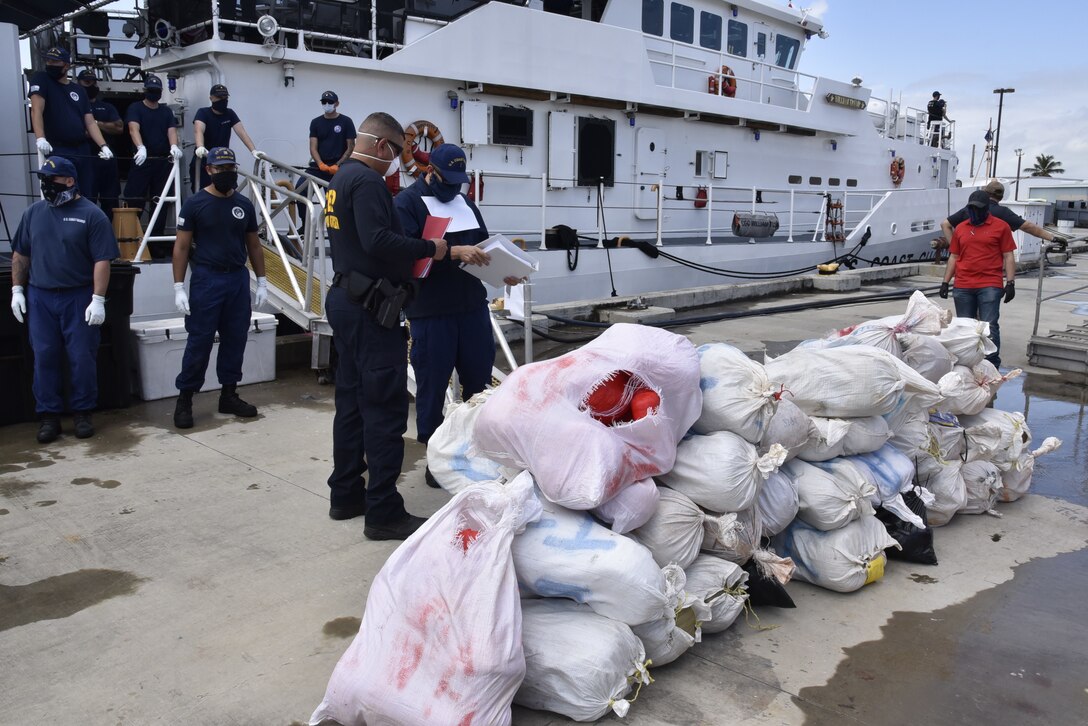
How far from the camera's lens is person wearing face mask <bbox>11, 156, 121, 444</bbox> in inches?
193

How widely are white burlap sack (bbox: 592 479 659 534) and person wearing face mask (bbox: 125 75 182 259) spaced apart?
21.0 feet

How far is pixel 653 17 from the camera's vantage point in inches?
501

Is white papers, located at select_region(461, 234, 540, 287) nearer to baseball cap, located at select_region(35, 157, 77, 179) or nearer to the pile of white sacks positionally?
the pile of white sacks

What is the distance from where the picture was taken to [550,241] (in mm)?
10805

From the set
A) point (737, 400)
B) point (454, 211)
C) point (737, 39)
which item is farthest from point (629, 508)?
point (737, 39)

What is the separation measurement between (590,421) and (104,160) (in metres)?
6.58

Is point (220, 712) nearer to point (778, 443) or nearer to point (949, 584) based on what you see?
point (778, 443)

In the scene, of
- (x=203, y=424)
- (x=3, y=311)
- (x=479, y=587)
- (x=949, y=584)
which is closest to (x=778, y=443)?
(x=949, y=584)

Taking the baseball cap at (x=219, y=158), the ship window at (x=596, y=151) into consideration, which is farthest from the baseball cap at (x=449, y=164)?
the ship window at (x=596, y=151)

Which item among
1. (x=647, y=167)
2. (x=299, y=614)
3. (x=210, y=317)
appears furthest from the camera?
(x=647, y=167)

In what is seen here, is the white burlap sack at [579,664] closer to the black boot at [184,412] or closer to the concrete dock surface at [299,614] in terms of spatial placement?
the concrete dock surface at [299,614]

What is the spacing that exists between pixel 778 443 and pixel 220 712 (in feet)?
6.77

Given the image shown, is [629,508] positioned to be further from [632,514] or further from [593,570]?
[593,570]

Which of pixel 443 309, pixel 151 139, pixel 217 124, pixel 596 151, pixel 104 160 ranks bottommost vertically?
pixel 443 309
